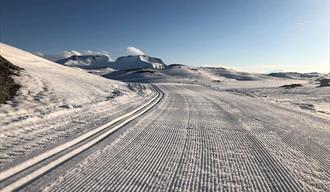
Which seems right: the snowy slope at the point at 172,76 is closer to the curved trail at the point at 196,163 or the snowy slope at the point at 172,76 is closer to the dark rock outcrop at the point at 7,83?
the dark rock outcrop at the point at 7,83

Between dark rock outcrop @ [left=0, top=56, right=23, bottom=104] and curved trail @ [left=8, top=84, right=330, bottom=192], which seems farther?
dark rock outcrop @ [left=0, top=56, right=23, bottom=104]

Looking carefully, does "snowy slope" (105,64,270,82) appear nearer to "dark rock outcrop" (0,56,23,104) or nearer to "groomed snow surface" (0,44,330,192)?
"dark rock outcrop" (0,56,23,104)

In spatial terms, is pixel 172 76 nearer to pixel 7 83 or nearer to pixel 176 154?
pixel 7 83

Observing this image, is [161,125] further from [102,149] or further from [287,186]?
[287,186]

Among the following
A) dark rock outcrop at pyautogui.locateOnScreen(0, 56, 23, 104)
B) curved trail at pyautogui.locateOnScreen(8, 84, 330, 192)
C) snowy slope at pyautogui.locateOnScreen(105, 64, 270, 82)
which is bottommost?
snowy slope at pyautogui.locateOnScreen(105, 64, 270, 82)

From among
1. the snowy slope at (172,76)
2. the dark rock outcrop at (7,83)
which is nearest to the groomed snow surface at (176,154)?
the dark rock outcrop at (7,83)

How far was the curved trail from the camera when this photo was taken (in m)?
4.11

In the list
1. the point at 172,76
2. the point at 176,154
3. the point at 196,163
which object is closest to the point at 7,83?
the point at 176,154

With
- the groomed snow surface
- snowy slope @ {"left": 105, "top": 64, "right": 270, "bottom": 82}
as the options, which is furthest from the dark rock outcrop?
snowy slope @ {"left": 105, "top": 64, "right": 270, "bottom": 82}

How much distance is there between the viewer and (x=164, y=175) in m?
4.48

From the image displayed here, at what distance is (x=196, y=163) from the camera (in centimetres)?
518

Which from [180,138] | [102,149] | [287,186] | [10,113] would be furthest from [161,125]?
[287,186]

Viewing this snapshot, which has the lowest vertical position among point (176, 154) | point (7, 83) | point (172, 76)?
point (172, 76)

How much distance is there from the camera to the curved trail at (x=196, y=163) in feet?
13.5
